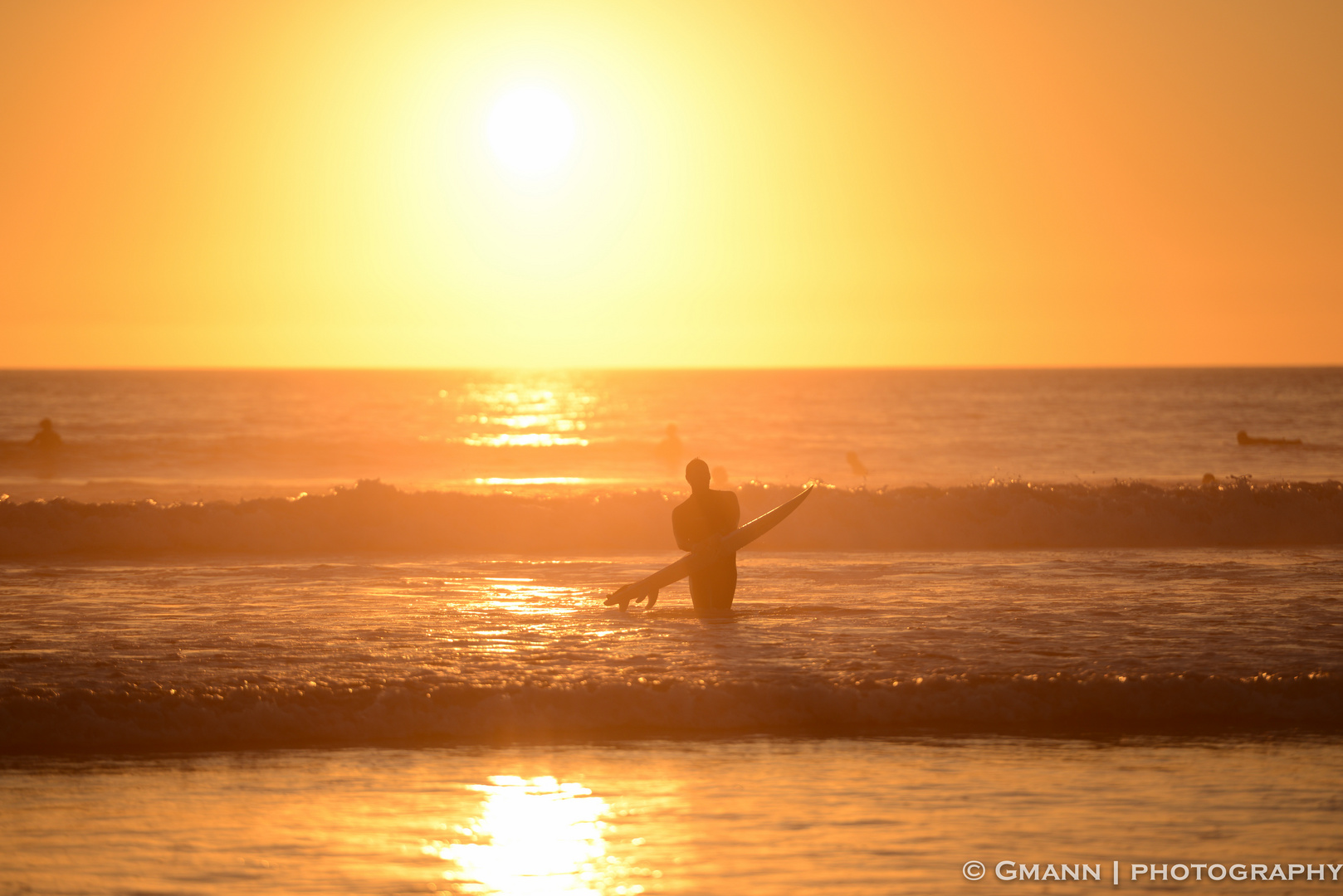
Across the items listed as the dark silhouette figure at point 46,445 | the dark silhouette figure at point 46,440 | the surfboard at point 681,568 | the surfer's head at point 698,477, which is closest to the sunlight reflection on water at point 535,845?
the surfboard at point 681,568

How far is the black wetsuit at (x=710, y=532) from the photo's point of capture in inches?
480

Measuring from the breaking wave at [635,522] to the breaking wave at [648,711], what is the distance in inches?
447

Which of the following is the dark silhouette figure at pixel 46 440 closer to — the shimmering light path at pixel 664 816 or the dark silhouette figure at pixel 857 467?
the dark silhouette figure at pixel 857 467

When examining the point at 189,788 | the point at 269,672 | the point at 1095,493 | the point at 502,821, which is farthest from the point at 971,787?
the point at 1095,493

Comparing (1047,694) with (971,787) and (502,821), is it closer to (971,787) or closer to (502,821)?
(971,787)

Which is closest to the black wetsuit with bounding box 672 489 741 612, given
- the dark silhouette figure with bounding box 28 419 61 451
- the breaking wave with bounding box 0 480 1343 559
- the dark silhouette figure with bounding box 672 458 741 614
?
the dark silhouette figure with bounding box 672 458 741 614

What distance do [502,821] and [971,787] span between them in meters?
2.79

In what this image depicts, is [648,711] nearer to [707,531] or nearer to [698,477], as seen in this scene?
[707,531]

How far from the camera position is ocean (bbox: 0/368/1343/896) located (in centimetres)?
620

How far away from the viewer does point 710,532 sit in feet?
40.3

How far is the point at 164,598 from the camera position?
13.7 metres

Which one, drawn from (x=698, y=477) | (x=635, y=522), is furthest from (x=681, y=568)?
(x=635, y=522)

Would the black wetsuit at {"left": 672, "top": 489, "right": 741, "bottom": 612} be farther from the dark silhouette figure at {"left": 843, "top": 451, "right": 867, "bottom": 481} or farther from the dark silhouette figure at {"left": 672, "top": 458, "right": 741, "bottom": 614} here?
the dark silhouette figure at {"left": 843, "top": 451, "right": 867, "bottom": 481}

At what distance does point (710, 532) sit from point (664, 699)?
3.64 m
